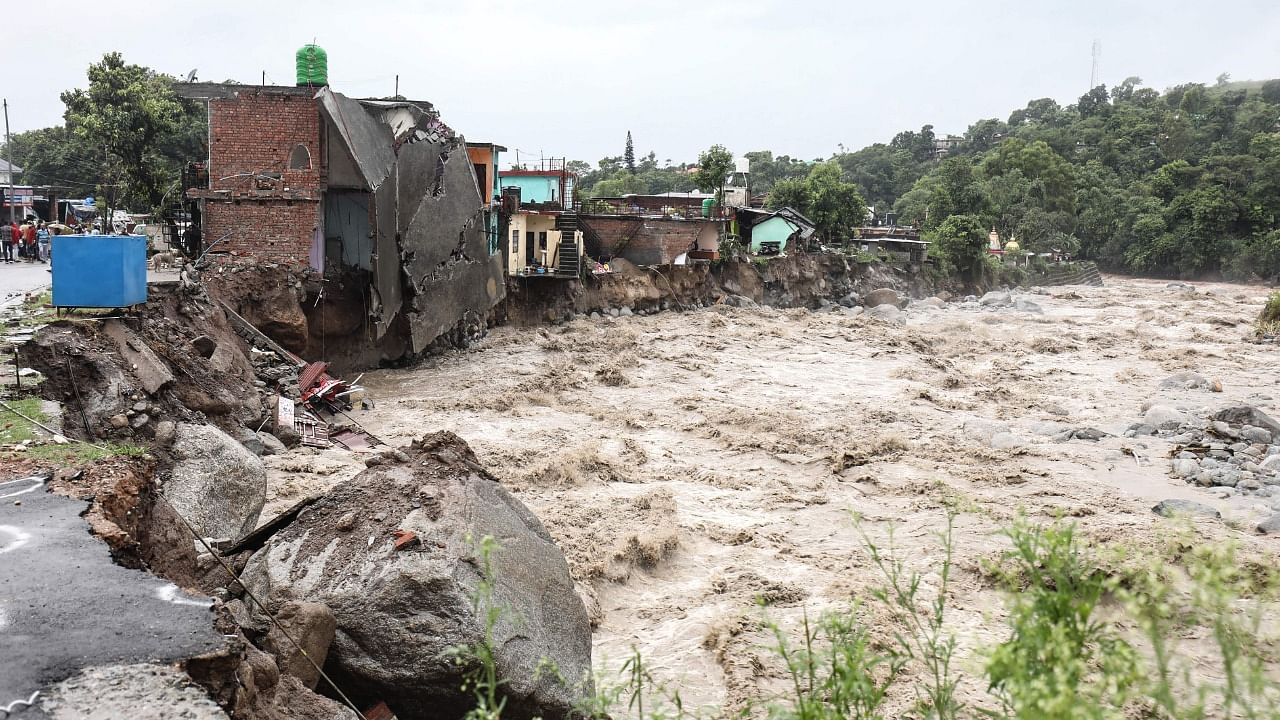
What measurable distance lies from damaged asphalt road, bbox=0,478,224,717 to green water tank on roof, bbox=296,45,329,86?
55.7 ft

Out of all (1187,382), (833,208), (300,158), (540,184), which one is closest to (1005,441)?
(1187,382)

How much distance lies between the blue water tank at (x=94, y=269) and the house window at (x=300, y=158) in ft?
26.3

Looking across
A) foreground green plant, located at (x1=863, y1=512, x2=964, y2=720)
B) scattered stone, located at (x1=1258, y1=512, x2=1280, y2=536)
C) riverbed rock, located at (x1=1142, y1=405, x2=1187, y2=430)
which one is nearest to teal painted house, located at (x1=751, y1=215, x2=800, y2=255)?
riverbed rock, located at (x1=1142, y1=405, x2=1187, y2=430)

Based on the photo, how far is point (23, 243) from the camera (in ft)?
79.2

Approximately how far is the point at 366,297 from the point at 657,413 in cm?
715

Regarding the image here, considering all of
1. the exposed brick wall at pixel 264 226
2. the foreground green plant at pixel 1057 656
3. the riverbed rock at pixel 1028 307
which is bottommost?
the riverbed rock at pixel 1028 307

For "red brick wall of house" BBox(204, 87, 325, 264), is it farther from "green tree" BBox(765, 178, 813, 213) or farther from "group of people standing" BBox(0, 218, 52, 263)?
"green tree" BBox(765, 178, 813, 213)

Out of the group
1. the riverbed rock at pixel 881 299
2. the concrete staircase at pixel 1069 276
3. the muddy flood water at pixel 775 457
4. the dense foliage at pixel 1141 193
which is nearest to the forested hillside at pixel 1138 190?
the dense foliage at pixel 1141 193

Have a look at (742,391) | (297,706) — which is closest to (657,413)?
(742,391)

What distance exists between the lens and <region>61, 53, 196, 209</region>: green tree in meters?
25.8

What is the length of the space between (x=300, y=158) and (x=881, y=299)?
32.3 meters

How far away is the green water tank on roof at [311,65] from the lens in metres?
21.3

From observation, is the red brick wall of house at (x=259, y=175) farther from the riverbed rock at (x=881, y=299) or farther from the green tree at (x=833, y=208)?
the green tree at (x=833, y=208)

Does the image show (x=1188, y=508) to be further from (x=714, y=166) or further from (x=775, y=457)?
(x=714, y=166)
